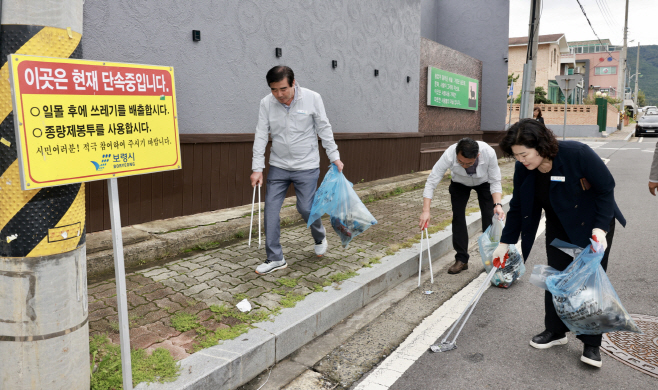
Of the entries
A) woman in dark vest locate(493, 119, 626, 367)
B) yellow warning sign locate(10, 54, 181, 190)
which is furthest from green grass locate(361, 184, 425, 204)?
yellow warning sign locate(10, 54, 181, 190)

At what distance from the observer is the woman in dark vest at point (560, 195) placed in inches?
123

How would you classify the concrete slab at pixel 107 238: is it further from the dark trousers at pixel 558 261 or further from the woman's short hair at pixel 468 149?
the dark trousers at pixel 558 261

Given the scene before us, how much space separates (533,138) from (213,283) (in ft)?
9.35

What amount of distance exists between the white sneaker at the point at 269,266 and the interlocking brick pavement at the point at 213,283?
61 millimetres

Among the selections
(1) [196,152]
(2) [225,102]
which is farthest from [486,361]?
(2) [225,102]

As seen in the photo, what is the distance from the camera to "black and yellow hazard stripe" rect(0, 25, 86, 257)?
210 centimetres

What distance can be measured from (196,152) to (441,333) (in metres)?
3.79

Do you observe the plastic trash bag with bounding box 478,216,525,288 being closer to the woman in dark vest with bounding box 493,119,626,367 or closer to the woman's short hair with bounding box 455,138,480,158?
the woman's short hair with bounding box 455,138,480,158

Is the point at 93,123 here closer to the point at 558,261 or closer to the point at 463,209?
the point at 558,261

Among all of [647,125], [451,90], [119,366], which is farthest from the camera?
[647,125]

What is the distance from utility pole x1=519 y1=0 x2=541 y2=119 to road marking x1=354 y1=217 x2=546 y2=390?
938 cm

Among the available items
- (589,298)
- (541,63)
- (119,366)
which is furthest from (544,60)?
(119,366)

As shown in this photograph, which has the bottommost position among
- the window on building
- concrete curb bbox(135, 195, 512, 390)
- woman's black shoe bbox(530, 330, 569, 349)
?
woman's black shoe bbox(530, 330, 569, 349)

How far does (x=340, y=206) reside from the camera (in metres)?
4.94
